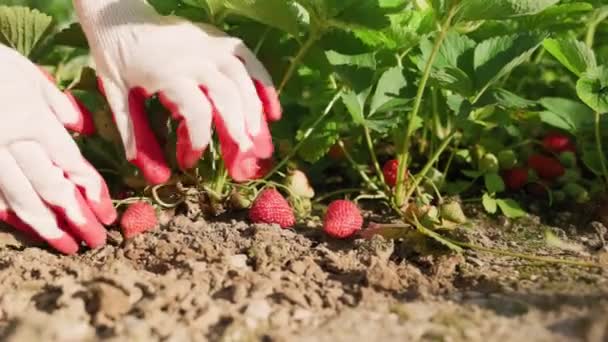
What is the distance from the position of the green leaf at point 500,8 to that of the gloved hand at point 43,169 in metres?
0.68

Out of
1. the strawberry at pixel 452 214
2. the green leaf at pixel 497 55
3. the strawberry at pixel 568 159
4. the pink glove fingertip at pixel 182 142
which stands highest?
the green leaf at pixel 497 55

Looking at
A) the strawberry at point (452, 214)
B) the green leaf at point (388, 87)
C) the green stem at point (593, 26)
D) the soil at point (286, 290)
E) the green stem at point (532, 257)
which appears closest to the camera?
the soil at point (286, 290)

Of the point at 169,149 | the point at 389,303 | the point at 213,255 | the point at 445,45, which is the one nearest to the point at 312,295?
the point at 389,303

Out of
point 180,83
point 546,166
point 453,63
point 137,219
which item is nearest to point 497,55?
point 453,63

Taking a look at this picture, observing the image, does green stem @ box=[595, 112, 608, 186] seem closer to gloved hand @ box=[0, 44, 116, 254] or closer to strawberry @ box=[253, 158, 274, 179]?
strawberry @ box=[253, 158, 274, 179]

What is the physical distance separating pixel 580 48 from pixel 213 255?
0.76 m

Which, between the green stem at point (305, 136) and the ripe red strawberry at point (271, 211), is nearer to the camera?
the ripe red strawberry at point (271, 211)

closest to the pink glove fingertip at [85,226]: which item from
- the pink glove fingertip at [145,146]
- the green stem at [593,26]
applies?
the pink glove fingertip at [145,146]

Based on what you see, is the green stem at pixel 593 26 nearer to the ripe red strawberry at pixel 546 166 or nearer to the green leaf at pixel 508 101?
the ripe red strawberry at pixel 546 166

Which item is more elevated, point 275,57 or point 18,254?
point 275,57

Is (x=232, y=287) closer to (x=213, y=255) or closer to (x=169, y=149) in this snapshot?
(x=213, y=255)

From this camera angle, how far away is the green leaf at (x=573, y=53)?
1.57m

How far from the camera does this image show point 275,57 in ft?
5.31

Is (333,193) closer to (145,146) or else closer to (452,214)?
(452,214)
